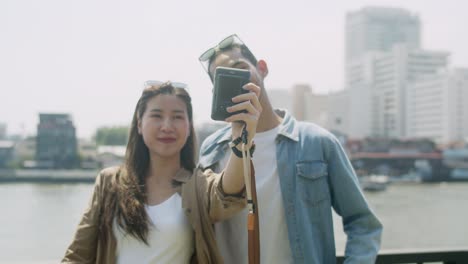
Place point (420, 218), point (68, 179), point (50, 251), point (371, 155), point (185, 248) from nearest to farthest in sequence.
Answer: point (185, 248) → point (50, 251) → point (420, 218) → point (68, 179) → point (371, 155)

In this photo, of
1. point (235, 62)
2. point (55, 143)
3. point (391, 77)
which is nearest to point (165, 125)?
point (235, 62)

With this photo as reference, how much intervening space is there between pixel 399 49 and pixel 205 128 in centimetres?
4530

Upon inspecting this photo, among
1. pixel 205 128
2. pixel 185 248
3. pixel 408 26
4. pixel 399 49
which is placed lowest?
pixel 205 128

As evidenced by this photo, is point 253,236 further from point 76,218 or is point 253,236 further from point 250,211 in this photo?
point 76,218

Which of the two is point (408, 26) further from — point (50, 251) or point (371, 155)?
point (50, 251)

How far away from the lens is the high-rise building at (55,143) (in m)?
36.3

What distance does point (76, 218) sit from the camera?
1970cm

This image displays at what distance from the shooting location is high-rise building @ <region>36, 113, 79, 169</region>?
119ft

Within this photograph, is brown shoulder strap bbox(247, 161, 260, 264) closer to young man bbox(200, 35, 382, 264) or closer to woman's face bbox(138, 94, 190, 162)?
young man bbox(200, 35, 382, 264)

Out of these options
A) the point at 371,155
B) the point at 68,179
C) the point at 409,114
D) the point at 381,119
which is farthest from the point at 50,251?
the point at 409,114

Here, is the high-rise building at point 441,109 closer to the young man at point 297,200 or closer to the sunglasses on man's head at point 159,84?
the young man at point 297,200

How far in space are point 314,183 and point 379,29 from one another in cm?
10316

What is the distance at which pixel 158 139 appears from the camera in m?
1.43

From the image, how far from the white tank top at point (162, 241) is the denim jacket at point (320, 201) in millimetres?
308
